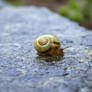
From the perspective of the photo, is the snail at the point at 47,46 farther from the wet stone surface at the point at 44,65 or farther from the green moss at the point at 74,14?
the green moss at the point at 74,14

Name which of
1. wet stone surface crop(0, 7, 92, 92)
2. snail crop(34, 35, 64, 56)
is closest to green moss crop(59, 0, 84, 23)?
wet stone surface crop(0, 7, 92, 92)

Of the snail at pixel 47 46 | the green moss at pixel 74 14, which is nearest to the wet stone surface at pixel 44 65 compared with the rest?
the snail at pixel 47 46

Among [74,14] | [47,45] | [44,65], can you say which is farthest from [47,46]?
[74,14]

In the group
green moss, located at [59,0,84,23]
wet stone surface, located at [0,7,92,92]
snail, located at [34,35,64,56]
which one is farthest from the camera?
green moss, located at [59,0,84,23]

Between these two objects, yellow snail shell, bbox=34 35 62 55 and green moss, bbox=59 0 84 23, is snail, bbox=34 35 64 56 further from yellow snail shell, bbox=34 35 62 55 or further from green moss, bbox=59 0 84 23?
green moss, bbox=59 0 84 23

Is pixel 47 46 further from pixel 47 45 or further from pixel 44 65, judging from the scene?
pixel 44 65

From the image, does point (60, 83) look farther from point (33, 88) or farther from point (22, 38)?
point (22, 38)

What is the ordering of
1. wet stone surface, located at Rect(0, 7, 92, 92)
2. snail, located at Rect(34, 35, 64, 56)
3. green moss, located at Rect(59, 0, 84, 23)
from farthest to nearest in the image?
green moss, located at Rect(59, 0, 84, 23)
snail, located at Rect(34, 35, 64, 56)
wet stone surface, located at Rect(0, 7, 92, 92)

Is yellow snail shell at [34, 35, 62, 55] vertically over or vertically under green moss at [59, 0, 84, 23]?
under
